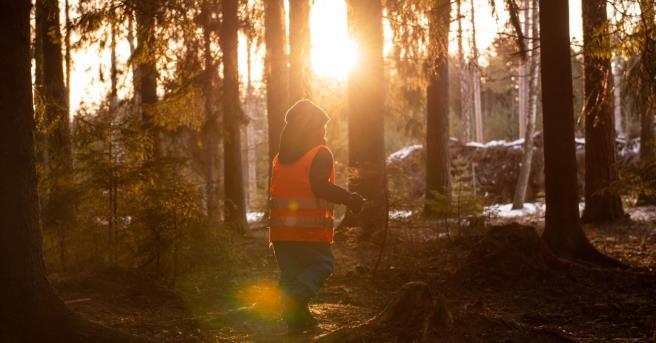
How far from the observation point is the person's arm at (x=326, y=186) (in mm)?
5125

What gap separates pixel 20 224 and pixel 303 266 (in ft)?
7.36

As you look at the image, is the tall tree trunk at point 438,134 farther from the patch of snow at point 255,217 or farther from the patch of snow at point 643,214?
the patch of snow at point 255,217

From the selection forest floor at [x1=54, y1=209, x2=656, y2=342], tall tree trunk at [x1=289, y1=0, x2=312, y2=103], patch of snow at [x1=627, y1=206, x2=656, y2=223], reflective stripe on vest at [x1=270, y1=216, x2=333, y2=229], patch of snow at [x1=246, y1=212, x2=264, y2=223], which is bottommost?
patch of snow at [x1=246, y1=212, x2=264, y2=223]

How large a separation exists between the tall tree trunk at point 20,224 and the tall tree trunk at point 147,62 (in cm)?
310

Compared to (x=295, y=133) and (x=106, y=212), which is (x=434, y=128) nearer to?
(x=106, y=212)

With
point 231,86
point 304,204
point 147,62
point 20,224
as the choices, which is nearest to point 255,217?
point 231,86

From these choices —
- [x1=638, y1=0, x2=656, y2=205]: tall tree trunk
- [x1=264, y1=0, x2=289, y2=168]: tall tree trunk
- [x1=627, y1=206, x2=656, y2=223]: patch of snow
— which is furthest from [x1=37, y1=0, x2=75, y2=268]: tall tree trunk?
[x1=627, y1=206, x2=656, y2=223]: patch of snow

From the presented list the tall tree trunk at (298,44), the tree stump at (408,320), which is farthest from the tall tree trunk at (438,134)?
the tree stump at (408,320)

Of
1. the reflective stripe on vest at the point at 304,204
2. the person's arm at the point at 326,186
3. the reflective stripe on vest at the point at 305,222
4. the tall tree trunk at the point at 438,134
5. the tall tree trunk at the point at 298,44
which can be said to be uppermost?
the tall tree trunk at the point at 298,44

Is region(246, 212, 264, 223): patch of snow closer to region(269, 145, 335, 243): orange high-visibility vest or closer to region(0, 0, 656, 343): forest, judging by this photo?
region(0, 0, 656, 343): forest

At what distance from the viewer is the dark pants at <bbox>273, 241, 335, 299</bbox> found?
17.1 feet

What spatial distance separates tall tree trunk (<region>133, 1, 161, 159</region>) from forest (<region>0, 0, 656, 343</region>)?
56 millimetres

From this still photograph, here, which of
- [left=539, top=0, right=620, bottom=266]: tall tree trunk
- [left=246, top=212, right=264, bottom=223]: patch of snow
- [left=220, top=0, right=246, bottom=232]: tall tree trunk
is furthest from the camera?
[left=246, top=212, right=264, bottom=223]: patch of snow

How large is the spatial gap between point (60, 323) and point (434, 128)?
45.9 feet
